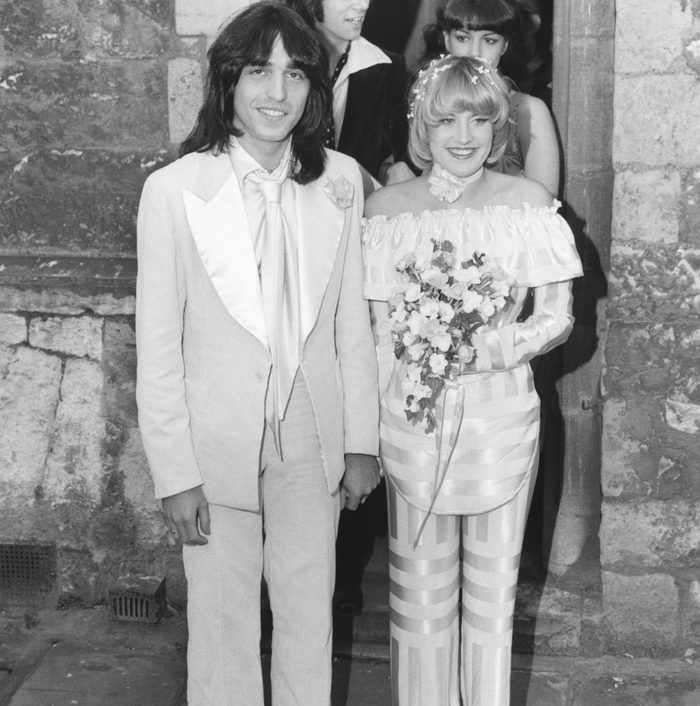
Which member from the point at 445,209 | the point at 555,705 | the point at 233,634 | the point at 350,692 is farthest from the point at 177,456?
the point at 555,705

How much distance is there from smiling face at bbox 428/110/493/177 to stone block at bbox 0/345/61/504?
1908mm

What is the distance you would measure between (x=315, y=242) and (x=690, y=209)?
1595mm

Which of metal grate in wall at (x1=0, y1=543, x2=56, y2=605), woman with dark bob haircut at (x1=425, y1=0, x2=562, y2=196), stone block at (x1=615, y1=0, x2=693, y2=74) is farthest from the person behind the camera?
metal grate in wall at (x1=0, y1=543, x2=56, y2=605)

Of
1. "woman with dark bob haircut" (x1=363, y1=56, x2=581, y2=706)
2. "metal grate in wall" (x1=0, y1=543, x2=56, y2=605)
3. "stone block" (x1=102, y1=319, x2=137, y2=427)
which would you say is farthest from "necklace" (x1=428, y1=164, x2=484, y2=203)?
"metal grate in wall" (x1=0, y1=543, x2=56, y2=605)

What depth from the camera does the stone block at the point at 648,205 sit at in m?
3.78

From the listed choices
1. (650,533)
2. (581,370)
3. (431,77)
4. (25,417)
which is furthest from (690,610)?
(25,417)

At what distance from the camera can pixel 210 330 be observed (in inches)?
107

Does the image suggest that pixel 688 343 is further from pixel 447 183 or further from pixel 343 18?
pixel 343 18

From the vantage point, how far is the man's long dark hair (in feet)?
8.89

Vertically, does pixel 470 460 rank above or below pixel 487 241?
below

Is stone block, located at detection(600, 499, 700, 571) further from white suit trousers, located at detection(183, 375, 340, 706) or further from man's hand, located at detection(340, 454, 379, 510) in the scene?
white suit trousers, located at detection(183, 375, 340, 706)

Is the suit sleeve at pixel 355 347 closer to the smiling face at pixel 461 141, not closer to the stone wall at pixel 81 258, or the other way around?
the smiling face at pixel 461 141

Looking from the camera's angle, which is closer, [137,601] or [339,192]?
[339,192]

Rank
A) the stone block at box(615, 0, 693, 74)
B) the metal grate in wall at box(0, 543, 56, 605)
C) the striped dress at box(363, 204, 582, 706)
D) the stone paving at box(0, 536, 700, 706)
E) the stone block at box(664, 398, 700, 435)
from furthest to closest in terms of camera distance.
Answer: the metal grate in wall at box(0, 543, 56, 605), the stone block at box(664, 398, 700, 435), the stone paving at box(0, 536, 700, 706), the stone block at box(615, 0, 693, 74), the striped dress at box(363, 204, 582, 706)
